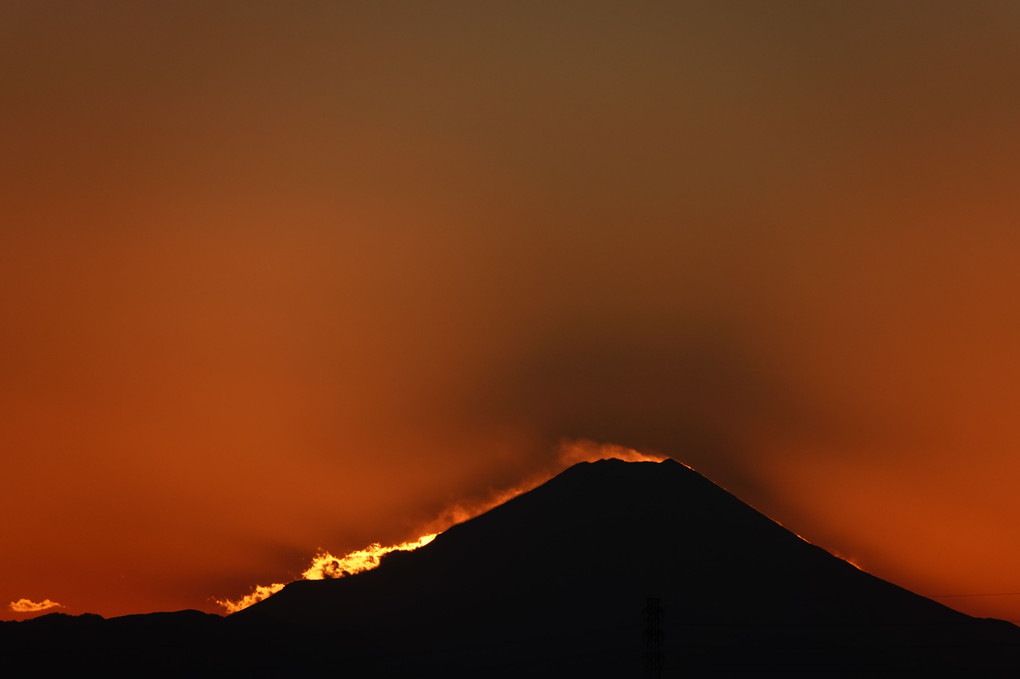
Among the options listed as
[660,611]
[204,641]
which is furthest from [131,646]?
[660,611]

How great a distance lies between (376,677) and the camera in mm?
194000

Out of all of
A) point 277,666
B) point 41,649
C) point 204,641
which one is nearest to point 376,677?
point 277,666

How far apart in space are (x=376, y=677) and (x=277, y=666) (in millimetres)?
15600

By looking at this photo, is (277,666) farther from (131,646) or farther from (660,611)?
(660,611)

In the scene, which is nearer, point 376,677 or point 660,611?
point 660,611

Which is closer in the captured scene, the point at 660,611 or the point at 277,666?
the point at 660,611

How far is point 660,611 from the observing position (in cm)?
7669

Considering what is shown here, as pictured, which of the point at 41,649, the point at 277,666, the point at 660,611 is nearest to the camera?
the point at 660,611

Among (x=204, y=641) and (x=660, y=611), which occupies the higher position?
(x=204, y=641)

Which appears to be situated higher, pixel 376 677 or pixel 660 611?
pixel 376 677

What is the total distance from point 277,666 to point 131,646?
22.0 m

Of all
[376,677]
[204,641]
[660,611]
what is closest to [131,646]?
[204,641]

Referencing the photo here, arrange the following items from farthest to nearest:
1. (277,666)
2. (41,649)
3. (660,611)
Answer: (277,666)
(41,649)
(660,611)

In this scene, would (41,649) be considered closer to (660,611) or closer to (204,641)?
Answer: (204,641)
